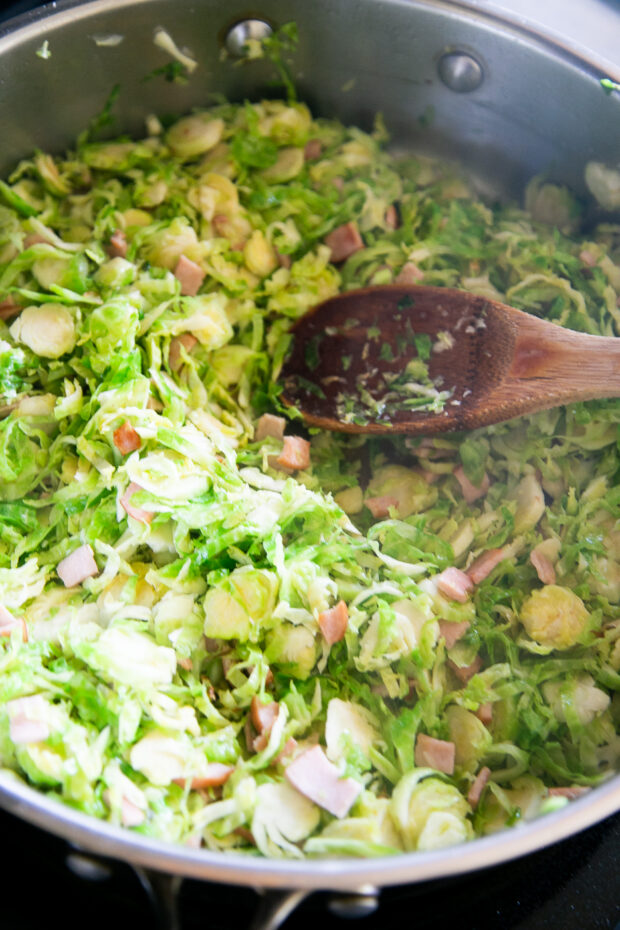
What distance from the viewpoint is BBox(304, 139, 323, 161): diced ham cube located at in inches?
86.8

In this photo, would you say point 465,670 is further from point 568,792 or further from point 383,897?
point 383,897

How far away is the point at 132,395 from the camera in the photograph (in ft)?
5.54

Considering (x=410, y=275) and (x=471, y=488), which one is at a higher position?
(x=410, y=275)

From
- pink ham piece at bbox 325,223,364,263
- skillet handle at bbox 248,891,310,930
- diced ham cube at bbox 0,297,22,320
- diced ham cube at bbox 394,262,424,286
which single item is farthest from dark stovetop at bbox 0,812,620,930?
pink ham piece at bbox 325,223,364,263

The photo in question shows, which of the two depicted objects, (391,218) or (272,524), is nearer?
(272,524)

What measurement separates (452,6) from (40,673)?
1.81 m

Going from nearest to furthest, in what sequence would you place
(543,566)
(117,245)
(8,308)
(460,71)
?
(543,566) < (8,308) < (117,245) < (460,71)

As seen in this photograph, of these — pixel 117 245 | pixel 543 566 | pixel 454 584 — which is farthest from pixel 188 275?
pixel 543 566

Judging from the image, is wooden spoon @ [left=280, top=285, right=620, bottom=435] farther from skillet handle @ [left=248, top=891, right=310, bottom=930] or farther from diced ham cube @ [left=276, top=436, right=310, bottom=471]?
skillet handle @ [left=248, top=891, right=310, bottom=930]

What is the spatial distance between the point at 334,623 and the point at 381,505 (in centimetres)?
41

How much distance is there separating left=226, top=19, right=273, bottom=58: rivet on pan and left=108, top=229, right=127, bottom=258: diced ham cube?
0.59m

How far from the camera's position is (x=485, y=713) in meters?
1.53

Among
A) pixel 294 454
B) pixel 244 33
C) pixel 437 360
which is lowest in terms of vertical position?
pixel 294 454

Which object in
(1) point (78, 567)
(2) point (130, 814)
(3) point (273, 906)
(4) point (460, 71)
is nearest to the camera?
(3) point (273, 906)
